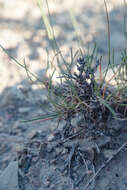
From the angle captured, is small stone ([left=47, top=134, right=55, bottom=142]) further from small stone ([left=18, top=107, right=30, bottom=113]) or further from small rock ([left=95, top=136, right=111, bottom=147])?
small stone ([left=18, top=107, right=30, bottom=113])

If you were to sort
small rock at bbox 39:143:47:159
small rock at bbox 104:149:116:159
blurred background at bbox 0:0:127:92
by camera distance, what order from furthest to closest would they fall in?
blurred background at bbox 0:0:127:92, small rock at bbox 39:143:47:159, small rock at bbox 104:149:116:159

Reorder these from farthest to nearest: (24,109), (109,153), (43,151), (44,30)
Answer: (44,30), (24,109), (43,151), (109,153)

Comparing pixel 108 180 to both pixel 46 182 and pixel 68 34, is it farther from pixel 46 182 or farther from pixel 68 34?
pixel 68 34

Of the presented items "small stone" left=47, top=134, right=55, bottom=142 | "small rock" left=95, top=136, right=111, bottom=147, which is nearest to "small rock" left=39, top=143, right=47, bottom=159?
"small stone" left=47, top=134, right=55, bottom=142

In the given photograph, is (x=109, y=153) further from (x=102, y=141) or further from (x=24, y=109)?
(x=24, y=109)

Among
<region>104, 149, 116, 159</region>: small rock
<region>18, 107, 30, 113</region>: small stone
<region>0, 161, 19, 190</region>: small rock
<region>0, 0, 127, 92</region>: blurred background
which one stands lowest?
<region>0, 161, 19, 190</region>: small rock

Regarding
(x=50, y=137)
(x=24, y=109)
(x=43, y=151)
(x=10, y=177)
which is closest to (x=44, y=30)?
(x=24, y=109)
